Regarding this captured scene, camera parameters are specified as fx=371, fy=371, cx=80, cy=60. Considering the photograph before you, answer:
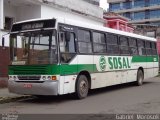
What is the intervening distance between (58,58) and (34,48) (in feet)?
3.10

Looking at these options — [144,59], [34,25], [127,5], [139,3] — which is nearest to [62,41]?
[34,25]

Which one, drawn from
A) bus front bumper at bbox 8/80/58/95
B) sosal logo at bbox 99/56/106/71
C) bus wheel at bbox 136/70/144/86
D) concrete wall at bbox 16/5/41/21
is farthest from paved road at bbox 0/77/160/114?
concrete wall at bbox 16/5/41/21

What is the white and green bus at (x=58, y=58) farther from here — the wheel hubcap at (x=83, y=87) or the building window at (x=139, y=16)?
the building window at (x=139, y=16)

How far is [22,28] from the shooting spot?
13383 millimetres

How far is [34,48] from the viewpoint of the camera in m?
12.7

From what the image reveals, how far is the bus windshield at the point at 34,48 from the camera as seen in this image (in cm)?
1248

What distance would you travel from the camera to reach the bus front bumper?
40.2ft

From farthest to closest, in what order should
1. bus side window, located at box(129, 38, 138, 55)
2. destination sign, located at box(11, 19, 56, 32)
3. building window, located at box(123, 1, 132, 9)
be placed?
1. building window, located at box(123, 1, 132, 9)
2. bus side window, located at box(129, 38, 138, 55)
3. destination sign, located at box(11, 19, 56, 32)

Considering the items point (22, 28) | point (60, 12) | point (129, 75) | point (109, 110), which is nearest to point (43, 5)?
point (60, 12)

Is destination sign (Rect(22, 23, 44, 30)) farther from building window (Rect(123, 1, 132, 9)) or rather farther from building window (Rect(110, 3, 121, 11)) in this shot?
building window (Rect(110, 3, 121, 11))

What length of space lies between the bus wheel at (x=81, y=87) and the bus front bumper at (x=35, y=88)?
1479mm

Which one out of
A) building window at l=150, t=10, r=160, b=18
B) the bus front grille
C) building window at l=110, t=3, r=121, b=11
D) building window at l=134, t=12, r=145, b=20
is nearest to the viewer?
the bus front grille

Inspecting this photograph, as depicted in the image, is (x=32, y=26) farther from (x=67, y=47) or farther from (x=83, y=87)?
(x=83, y=87)

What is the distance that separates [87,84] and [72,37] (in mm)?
1997
